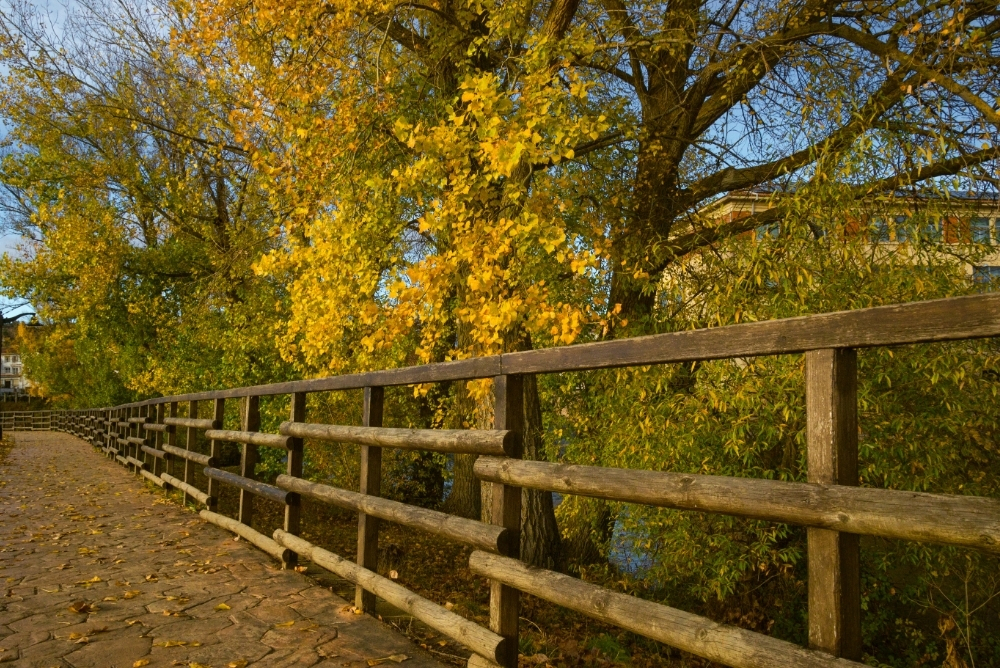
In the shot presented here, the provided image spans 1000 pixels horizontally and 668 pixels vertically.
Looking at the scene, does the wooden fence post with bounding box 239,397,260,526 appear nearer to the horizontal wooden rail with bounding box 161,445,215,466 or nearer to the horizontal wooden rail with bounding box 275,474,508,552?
the horizontal wooden rail with bounding box 161,445,215,466

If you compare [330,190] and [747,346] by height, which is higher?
[330,190]

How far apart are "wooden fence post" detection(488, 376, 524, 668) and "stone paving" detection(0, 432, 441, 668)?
50 cm

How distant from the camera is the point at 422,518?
413 centimetres

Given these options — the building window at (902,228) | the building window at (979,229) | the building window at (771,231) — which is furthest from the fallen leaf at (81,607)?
the building window at (979,229)

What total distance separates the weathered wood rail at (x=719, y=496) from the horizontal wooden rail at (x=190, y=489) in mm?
4245

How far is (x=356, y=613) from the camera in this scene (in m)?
4.59

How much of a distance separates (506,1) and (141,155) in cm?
1581

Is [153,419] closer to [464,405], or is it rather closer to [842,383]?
[464,405]

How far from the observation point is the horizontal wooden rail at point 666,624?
7.07ft

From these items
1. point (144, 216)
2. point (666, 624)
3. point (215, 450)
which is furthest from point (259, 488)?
point (144, 216)

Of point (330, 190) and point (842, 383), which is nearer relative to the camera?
point (842, 383)

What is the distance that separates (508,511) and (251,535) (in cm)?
388

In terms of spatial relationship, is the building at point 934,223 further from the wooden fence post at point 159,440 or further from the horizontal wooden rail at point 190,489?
the wooden fence post at point 159,440

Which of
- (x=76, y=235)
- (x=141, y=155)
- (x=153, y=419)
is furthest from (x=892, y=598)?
(x=141, y=155)
